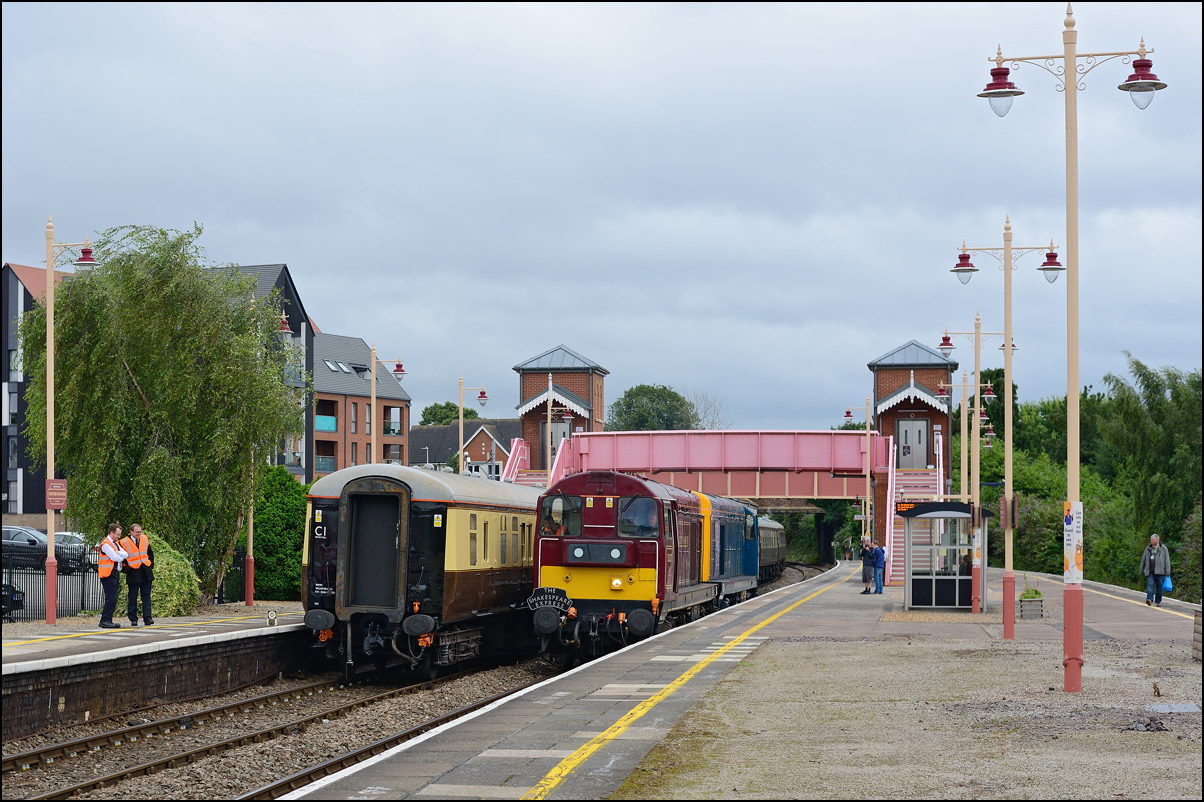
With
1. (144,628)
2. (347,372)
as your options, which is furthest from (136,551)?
(347,372)

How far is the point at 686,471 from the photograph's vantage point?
53.5 meters

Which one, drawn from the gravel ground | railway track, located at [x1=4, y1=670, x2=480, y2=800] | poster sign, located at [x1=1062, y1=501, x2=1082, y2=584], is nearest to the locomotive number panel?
railway track, located at [x1=4, y1=670, x2=480, y2=800]

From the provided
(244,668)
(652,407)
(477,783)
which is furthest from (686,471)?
(652,407)

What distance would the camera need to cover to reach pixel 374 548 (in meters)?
20.0

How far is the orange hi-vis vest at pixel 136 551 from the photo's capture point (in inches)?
850

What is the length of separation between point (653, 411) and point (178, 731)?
334ft

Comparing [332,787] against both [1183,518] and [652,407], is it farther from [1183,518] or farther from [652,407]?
[652,407]

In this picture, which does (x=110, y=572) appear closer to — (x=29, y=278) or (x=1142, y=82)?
(x=1142, y=82)

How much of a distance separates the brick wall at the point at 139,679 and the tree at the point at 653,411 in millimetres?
95844

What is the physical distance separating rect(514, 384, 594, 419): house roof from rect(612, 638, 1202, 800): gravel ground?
179 feet

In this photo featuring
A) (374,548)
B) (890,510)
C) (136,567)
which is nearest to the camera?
(374,548)

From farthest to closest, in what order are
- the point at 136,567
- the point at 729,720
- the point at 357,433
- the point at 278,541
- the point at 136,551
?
the point at 357,433
the point at 278,541
the point at 136,567
the point at 136,551
the point at 729,720

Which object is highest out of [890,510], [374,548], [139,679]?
[374,548]

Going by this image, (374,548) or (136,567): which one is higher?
(374,548)
